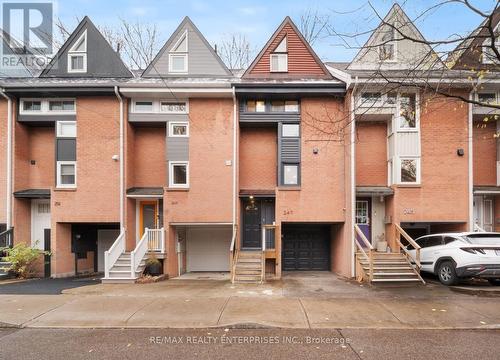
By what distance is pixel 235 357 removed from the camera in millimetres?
5055

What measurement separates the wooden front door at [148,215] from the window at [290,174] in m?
5.92

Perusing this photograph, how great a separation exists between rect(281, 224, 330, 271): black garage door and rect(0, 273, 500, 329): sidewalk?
440 cm

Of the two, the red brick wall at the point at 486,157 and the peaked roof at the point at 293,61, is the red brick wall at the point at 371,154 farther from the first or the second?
the red brick wall at the point at 486,157

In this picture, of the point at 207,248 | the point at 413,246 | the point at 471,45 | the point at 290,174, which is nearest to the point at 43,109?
the point at 207,248

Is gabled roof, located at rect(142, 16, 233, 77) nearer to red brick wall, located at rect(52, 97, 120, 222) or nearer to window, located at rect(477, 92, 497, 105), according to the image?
red brick wall, located at rect(52, 97, 120, 222)

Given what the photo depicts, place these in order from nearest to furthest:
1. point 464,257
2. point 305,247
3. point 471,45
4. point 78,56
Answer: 1. point 471,45
2. point 464,257
3. point 78,56
4. point 305,247

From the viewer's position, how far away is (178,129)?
13.7 metres

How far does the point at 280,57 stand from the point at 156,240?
9.48m

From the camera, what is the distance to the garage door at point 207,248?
15.3 metres

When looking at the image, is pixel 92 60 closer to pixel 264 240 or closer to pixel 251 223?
pixel 251 223

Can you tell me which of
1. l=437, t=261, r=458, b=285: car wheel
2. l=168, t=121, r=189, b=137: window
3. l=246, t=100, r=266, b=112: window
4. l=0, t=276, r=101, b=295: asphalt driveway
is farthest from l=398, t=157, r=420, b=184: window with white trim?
l=0, t=276, r=101, b=295: asphalt driveway

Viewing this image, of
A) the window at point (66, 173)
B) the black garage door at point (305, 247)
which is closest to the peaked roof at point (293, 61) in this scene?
the black garage door at point (305, 247)

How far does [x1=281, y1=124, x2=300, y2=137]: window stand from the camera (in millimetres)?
13477

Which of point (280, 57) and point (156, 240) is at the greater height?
point (280, 57)
